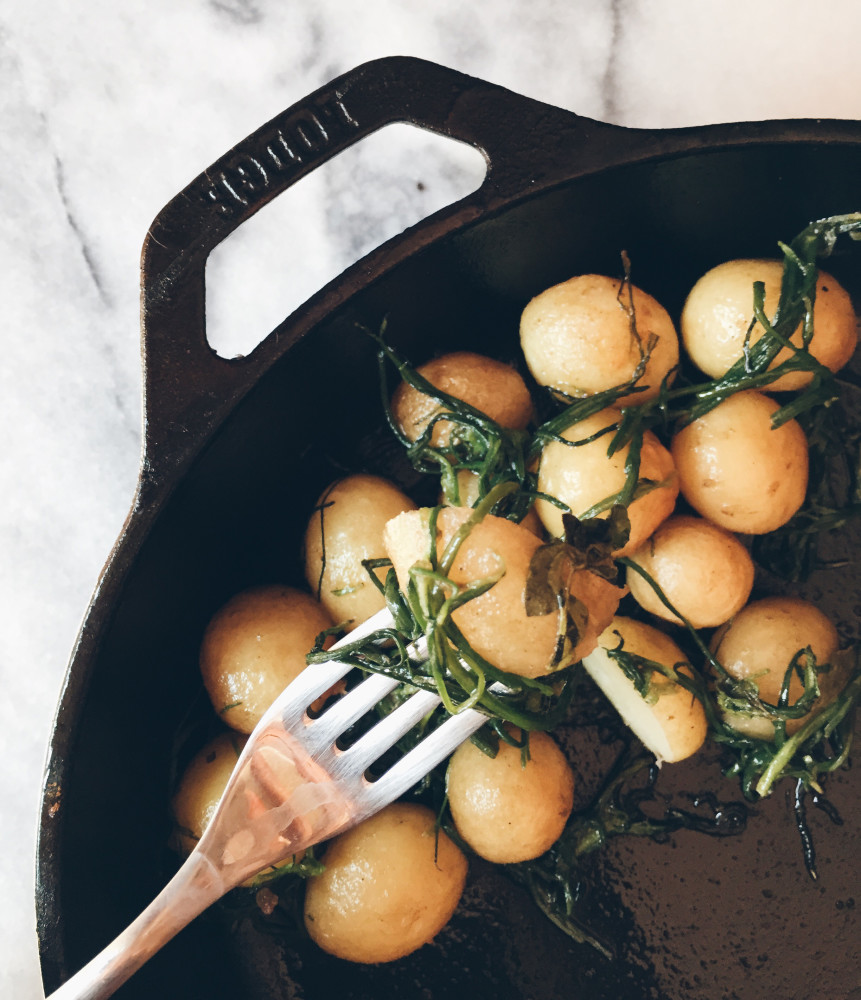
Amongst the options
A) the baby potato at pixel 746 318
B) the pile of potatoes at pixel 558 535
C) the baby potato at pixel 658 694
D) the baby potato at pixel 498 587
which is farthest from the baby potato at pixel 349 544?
the baby potato at pixel 746 318

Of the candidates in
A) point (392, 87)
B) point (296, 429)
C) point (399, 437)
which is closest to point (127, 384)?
point (296, 429)

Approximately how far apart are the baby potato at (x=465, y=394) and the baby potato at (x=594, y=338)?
0.06m

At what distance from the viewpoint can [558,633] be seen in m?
0.78

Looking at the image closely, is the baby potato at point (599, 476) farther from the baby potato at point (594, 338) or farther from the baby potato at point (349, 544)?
the baby potato at point (349, 544)

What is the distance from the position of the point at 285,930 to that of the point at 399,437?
0.59 meters

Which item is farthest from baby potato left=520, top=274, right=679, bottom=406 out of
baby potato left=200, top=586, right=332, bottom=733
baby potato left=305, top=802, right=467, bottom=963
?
baby potato left=305, top=802, right=467, bottom=963

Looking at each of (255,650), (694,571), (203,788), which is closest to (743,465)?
(694,571)

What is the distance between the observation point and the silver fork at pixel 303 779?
0.86m

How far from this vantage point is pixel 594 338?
0.90 meters

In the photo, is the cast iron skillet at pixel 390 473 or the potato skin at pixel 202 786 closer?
the cast iron skillet at pixel 390 473

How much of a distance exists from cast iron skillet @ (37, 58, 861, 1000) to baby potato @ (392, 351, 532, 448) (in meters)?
0.06

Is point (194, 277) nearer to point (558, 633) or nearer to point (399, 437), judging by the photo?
point (399, 437)

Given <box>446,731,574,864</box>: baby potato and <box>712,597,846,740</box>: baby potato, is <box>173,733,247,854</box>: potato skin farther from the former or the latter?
<box>712,597,846,740</box>: baby potato

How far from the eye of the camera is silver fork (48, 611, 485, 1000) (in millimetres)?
863
